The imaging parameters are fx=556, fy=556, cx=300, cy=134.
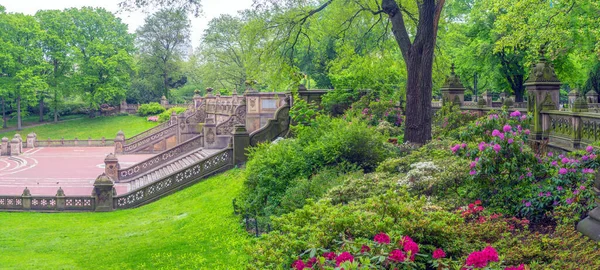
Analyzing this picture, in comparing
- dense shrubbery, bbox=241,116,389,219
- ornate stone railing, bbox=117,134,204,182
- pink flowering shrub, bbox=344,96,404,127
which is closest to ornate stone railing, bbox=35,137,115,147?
ornate stone railing, bbox=117,134,204,182

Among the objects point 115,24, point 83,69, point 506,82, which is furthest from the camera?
point 115,24

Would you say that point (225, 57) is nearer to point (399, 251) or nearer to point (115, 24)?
point (115, 24)

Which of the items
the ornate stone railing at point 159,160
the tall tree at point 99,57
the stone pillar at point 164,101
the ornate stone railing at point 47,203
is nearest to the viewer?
the ornate stone railing at point 47,203

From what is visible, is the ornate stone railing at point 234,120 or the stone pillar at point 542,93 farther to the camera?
the ornate stone railing at point 234,120

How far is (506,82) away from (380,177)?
33.7 meters

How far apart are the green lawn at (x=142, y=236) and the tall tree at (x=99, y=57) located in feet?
158

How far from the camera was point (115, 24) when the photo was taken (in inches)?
2781

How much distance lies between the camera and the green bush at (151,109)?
2618 inches

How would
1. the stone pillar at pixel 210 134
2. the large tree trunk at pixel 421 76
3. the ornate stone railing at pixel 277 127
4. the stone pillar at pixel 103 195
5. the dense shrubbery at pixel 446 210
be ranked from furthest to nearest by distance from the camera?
the stone pillar at pixel 210 134 → the ornate stone railing at pixel 277 127 → the stone pillar at pixel 103 195 → the large tree trunk at pixel 421 76 → the dense shrubbery at pixel 446 210

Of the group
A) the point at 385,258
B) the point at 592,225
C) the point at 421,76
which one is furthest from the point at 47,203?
the point at 592,225

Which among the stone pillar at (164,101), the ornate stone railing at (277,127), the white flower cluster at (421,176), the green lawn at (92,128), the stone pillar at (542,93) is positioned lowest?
the green lawn at (92,128)

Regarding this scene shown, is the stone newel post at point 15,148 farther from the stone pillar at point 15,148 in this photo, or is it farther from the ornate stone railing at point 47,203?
the ornate stone railing at point 47,203

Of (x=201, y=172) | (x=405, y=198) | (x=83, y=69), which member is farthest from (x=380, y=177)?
(x=83, y=69)

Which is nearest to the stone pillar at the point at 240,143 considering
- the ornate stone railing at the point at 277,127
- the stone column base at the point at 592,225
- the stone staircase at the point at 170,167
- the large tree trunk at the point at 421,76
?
the ornate stone railing at the point at 277,127
